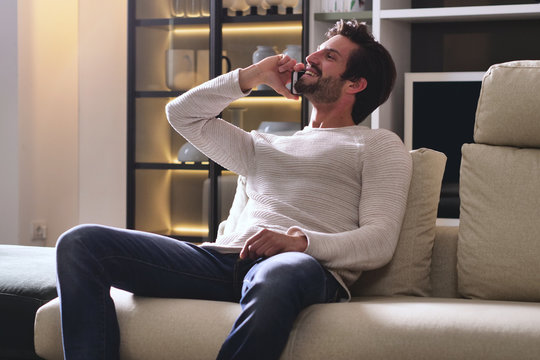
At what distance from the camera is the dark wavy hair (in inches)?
85.7

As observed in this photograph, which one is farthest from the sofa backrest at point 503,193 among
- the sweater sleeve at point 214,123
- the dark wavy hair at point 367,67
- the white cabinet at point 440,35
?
the white cabinet at point 440,35

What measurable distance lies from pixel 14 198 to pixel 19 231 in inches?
7.0

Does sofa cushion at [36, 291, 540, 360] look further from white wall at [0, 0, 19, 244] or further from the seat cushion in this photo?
white wall at [0, 0, 19, 244]

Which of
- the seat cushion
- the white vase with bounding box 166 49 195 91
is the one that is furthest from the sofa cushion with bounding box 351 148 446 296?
the white vase with bounding box 166 49 195 91

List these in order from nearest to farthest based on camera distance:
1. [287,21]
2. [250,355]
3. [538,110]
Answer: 1. [250,355]
2. [538,110]
3. [287,21]

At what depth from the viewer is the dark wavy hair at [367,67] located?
2176 millimetres

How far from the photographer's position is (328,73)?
2.18 meters

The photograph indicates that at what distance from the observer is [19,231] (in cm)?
423

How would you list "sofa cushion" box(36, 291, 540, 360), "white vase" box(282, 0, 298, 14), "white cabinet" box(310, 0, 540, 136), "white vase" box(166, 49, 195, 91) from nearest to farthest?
"sofa cushion" box(36, 291, 540, 360) → "white cabinet" box(310, 0, 540, 136) → "white vase" box(282, 0, 298, 14) → "white vase" box(166, 49, 195, 91)

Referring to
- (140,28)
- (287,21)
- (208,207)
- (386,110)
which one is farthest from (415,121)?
(140,28)

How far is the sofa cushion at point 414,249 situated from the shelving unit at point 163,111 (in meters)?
2.01

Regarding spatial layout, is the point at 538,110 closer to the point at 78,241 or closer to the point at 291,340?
the point at 291,340

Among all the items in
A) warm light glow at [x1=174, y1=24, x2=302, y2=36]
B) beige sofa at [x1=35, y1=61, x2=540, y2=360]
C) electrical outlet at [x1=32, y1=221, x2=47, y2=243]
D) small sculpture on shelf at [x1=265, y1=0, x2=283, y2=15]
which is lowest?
electrical outlet at [x1=32, y1=221, x2=47, y2=243]

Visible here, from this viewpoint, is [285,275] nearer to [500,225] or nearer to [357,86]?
[500,225]
